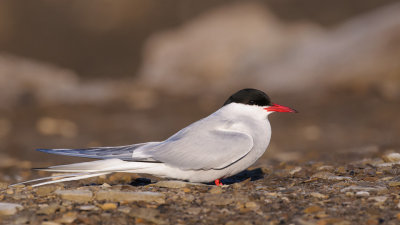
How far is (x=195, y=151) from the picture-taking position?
433 cm

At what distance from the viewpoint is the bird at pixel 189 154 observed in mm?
4281

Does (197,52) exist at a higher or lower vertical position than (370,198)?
higher

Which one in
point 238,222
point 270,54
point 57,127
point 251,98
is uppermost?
point 270,54

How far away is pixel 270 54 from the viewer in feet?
51.2

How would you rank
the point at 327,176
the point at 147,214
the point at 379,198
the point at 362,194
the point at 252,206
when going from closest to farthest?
1. the point at 147,214
2. the point at 252,206
3. the point at 379,198
4. the point at 362,194
5. the point at 327,176

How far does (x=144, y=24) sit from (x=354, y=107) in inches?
441

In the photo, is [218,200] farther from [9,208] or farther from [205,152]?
[9,208]

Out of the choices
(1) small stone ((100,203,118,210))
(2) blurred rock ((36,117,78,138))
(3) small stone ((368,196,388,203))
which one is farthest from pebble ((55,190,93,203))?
(2) blurred rock ((36,117,78,138))

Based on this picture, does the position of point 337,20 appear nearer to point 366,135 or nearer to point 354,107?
point 354,107

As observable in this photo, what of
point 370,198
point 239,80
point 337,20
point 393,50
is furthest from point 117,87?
point 370,198

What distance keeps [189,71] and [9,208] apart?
11.9 m

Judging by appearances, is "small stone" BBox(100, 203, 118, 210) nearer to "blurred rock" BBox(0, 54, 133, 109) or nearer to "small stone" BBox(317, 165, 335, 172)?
"small stone" BBox(317, 165, 335, 172)

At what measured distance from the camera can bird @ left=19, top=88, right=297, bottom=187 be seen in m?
4.28

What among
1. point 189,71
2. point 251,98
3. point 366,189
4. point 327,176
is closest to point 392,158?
point 327,176
